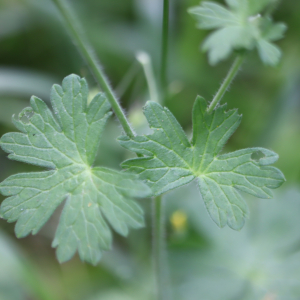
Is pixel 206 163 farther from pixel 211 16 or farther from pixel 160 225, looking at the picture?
pixel 211 16

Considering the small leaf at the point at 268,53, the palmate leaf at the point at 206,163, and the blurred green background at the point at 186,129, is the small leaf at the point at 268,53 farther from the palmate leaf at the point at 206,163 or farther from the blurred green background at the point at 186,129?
the blurred green background at the point at 186,129

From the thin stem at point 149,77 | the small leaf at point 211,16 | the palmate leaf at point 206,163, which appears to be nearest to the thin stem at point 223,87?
the palmate leaf at point 206,163

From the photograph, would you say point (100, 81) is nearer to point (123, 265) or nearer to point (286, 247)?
point (123, 265)

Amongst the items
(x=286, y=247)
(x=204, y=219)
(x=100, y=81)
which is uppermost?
(x=100, y=81)

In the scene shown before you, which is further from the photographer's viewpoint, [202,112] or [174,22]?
[174,22]

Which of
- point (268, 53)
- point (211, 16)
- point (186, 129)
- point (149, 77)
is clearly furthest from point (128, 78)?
point (268, 53)

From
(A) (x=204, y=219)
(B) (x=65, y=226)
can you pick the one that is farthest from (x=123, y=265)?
(B) (x=65, y=226)

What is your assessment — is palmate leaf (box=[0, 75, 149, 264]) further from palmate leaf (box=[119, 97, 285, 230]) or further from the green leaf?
the green leaf
